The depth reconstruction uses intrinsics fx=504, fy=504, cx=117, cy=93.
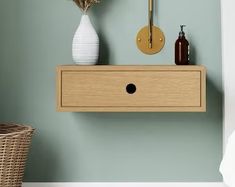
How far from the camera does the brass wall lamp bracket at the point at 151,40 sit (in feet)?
7.48

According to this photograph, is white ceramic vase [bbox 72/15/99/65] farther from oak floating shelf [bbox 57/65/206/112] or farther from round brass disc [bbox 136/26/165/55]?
round brass disc [bbox 136/26/165/55]

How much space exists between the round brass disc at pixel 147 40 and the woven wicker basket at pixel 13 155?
2.08ft

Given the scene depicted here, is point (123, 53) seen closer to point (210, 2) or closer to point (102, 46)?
point (102, 46)

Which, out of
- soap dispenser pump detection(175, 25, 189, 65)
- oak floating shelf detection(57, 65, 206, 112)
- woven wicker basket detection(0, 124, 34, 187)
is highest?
soap dispenser pump detection(175, 25, 189, 65)

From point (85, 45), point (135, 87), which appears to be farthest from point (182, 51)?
point (85, 45)

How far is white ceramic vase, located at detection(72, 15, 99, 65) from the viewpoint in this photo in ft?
7.07

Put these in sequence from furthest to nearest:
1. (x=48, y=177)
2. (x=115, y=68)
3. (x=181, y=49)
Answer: (x=48, y=177)
(x=181, y=49)
(x=115, y=68)

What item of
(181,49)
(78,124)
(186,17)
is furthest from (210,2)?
(78,124)

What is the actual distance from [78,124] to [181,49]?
1.91 feet

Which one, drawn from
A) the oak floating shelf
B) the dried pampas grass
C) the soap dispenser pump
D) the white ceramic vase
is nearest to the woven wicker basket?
the oak floating shelf

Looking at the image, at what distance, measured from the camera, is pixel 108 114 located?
2.32 m

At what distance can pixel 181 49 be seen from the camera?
2191 mm

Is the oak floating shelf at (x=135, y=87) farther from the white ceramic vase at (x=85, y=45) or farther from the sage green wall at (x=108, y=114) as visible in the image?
the sage green wall at (x=108, y=114)

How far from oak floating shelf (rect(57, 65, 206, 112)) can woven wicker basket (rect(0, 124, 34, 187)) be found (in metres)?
0.20
